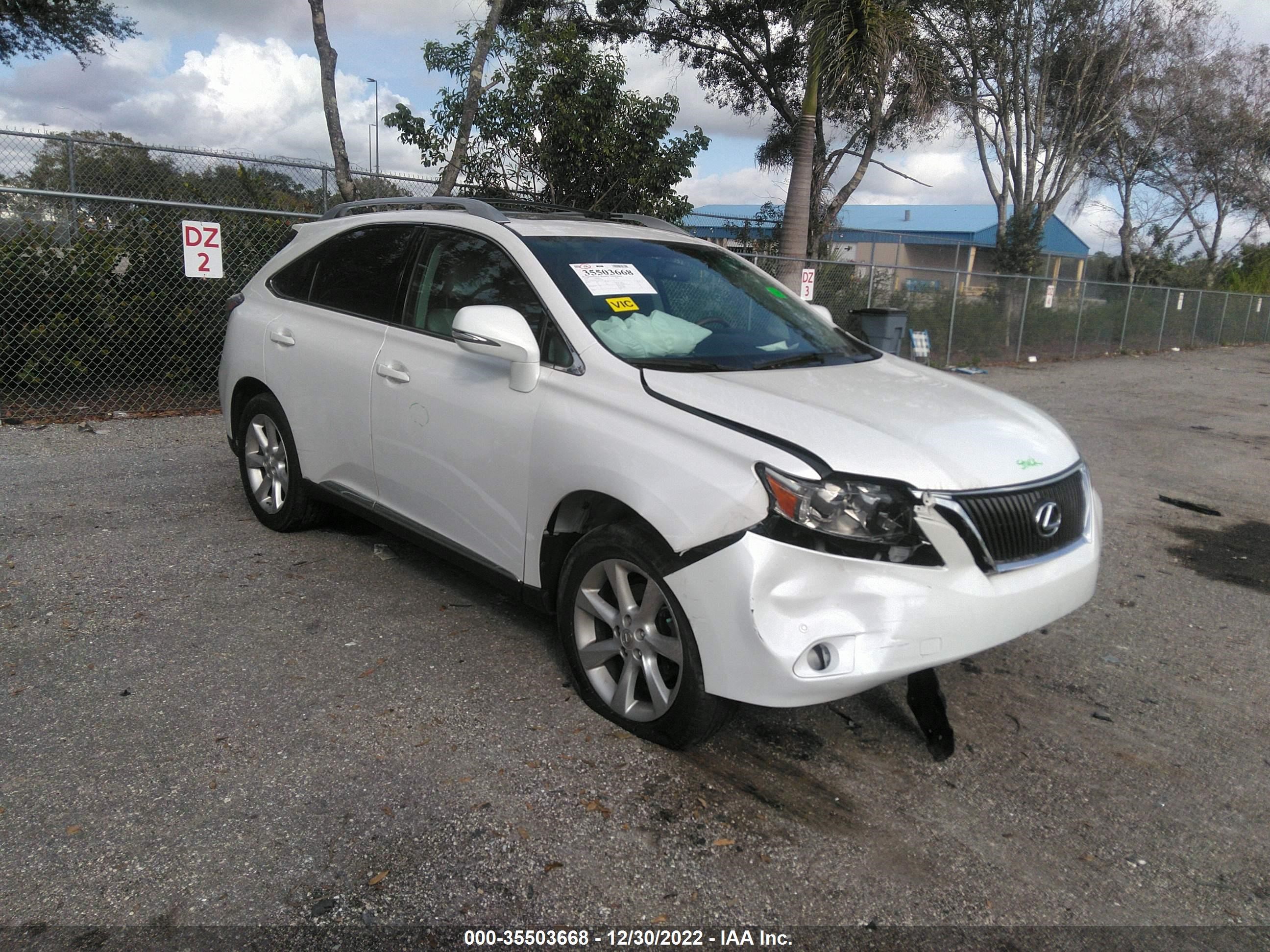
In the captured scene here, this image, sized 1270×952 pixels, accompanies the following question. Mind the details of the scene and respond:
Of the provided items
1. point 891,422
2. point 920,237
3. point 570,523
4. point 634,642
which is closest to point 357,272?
point 570,523

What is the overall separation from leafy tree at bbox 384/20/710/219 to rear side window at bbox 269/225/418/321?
671 centimetres

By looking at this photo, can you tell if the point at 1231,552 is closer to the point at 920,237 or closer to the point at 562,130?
the point at 562,130

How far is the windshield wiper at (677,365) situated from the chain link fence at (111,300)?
19.2ft

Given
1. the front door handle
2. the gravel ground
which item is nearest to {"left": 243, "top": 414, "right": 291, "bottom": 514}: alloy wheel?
the gravel ground

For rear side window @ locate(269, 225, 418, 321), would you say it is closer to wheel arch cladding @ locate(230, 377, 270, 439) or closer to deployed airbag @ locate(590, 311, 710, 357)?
wheel arch cladding @ locate(230, 377, 270, 439)

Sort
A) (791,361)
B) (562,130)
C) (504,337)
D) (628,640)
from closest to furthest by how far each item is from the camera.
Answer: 1. (628,640)
2. (504,337)
3. (791,361)
4. (562,130)

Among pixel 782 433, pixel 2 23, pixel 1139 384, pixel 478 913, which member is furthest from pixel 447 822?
pixel 2 23

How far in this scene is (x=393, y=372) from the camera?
4215 millimetres

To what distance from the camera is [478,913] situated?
2500 mm

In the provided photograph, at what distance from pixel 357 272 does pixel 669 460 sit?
2444mm

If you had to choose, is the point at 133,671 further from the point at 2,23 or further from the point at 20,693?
the point at 2,23

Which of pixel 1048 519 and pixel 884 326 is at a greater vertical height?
pixel 884 326

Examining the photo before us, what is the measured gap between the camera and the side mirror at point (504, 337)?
349 centimetres

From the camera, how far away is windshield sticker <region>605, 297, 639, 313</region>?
12.3 feet
